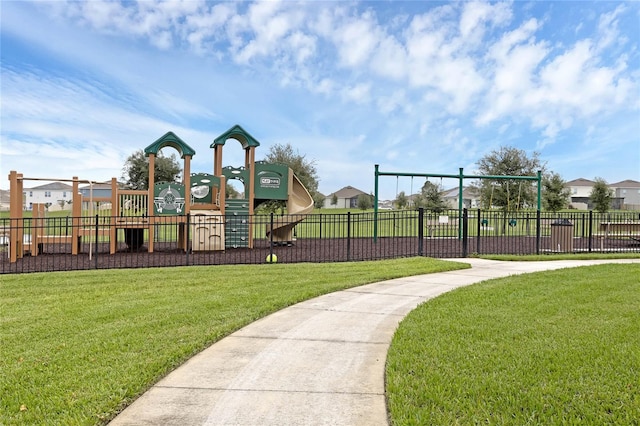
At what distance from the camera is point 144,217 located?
13219mm

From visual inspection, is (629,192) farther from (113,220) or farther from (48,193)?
(48,193)

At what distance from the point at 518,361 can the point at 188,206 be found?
40.0 feet

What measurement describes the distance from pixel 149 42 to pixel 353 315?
11.7 meters

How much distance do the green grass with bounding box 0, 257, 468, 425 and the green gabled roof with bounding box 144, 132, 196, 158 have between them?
18.9ft

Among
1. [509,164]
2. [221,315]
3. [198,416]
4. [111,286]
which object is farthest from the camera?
[509,164]

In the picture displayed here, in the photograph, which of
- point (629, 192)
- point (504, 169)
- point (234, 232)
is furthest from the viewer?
point (629, 192)

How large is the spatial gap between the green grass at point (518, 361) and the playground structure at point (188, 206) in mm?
8524

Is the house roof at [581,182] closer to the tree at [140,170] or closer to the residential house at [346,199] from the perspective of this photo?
the residential house at [346,199]

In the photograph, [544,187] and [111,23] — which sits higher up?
[111,23]

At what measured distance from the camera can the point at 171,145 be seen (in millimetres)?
14578

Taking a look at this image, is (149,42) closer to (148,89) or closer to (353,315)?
(148,89)

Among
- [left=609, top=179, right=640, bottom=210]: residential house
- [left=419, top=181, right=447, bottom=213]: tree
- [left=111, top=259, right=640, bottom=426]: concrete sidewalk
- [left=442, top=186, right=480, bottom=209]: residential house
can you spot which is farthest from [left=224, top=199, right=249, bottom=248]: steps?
[left=609, top=179, right=640, bottom=210]: residential house

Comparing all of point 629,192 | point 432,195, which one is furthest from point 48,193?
point 629,192

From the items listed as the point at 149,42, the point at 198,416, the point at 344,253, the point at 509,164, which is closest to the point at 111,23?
the point at 149,42
